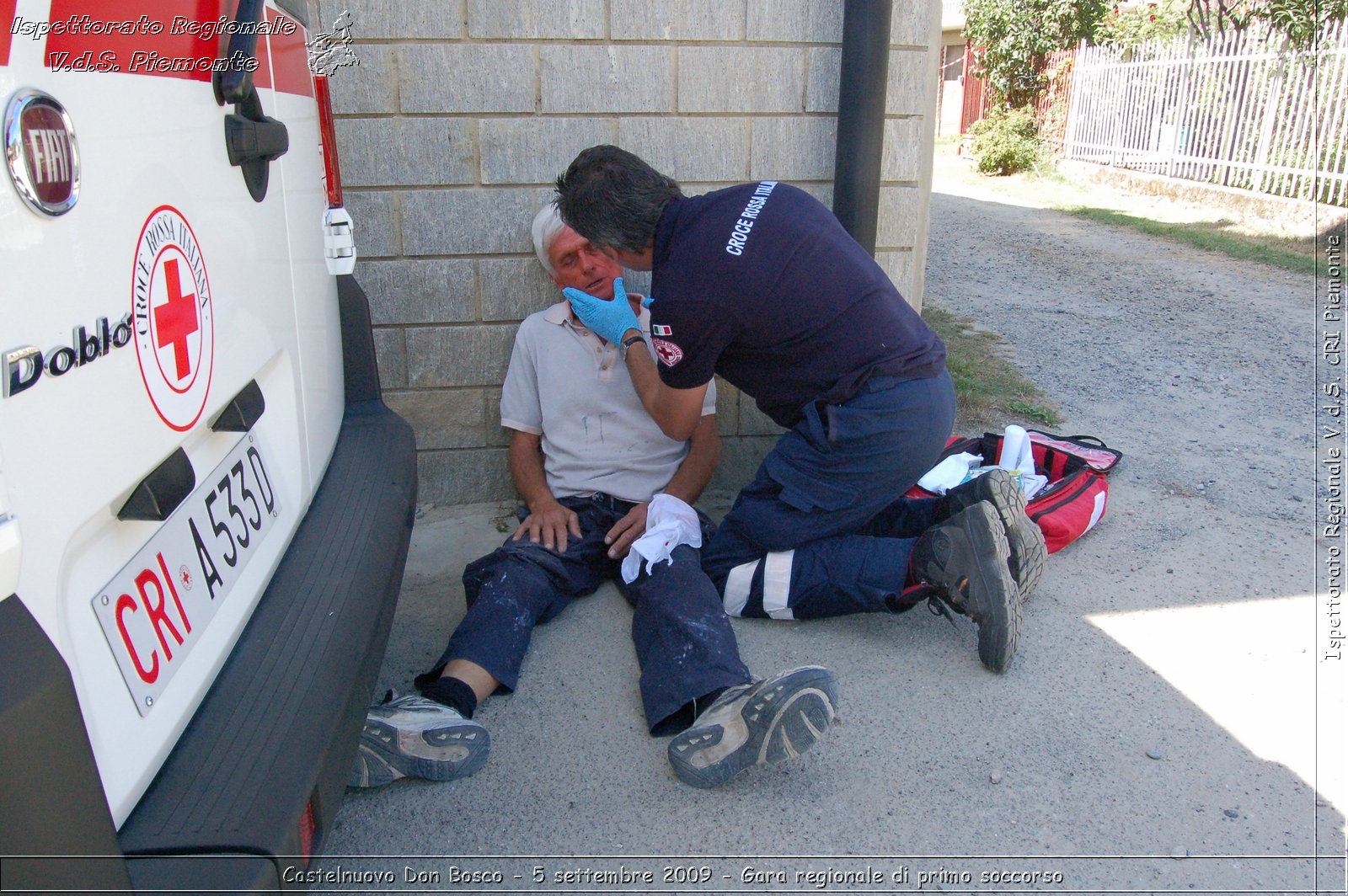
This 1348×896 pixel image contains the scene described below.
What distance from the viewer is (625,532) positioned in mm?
2838

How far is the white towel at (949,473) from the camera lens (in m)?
3.33

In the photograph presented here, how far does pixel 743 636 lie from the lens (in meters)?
2.71

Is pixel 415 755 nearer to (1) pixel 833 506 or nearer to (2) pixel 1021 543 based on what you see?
(1) pixel 833 506

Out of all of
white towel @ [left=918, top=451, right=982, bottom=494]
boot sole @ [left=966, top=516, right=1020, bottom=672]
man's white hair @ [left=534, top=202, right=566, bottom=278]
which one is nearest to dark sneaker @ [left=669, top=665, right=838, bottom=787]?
boot sole @ [left=966, top=516, right=1020, bottom=672]

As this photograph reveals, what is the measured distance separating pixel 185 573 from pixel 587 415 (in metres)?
1.73

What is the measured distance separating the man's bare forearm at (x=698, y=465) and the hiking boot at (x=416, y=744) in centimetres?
105

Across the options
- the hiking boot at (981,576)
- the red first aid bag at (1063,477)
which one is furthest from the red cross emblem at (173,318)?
the red first aid bag at (1063,477)

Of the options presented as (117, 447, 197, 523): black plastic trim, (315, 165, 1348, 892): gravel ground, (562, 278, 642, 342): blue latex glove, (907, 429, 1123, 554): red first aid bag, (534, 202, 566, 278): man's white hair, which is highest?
(534, 202, 566, 278): man's white hair

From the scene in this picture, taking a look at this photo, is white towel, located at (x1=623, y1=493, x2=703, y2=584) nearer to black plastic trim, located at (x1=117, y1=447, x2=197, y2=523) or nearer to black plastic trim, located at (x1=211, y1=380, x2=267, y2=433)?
black plastic trim, located at (x1=211, y1=380, x2=267, y2=433)

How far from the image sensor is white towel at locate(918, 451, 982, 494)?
3.33 metres

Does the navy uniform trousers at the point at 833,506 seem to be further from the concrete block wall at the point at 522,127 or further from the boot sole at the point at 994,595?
the concrete block wall at the point at 522,127

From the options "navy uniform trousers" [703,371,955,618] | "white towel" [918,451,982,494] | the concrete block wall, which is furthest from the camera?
"white towel" [918,451,982,494]

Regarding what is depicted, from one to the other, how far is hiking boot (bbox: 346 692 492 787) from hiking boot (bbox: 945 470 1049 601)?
146 centimetres

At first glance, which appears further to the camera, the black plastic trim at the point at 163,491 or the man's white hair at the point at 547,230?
the man's white hair at the point at 547,230
